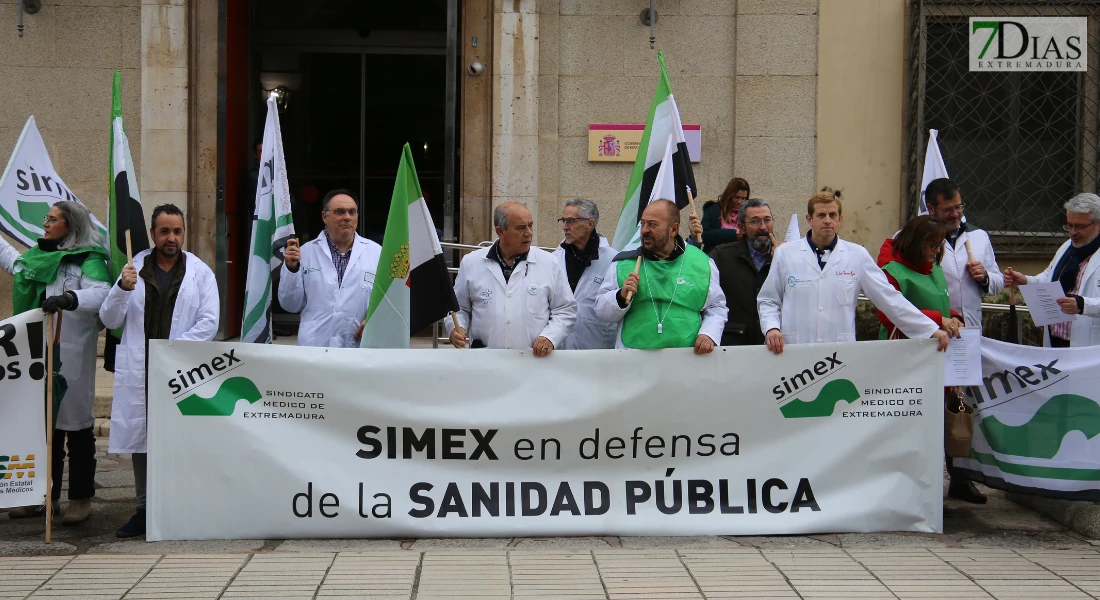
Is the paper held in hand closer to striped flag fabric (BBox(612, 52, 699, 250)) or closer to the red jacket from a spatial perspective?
the red jacket

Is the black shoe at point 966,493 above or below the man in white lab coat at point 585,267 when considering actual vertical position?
below

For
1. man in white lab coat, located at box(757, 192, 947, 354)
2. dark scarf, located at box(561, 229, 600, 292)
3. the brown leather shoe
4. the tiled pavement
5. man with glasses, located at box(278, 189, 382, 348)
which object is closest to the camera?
the tiled pavement

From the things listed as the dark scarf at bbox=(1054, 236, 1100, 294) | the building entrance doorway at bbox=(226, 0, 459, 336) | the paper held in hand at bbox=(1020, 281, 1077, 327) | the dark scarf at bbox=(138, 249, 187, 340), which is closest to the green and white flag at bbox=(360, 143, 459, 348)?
the dark scarf at bbox=(138, 249, 187, 340)

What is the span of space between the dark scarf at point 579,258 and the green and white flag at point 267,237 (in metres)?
1.66

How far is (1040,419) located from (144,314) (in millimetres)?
4972

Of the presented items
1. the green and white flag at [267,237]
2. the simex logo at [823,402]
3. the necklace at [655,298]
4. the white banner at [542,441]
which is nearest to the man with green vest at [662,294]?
the necklace at [655,298]

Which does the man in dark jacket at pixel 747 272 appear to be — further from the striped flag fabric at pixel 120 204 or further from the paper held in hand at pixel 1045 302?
the striped flag fabric at pixel 120 204

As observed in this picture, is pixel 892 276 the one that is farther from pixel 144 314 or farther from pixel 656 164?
pixel 144 314

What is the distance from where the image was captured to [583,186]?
457 inches

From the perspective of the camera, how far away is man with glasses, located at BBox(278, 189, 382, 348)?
6.73 m

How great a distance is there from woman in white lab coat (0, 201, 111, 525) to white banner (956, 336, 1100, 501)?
5018 millimetres

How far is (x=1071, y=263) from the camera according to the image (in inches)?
284

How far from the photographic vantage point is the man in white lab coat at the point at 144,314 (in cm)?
627

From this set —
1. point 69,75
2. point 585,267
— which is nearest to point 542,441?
point 585,267
